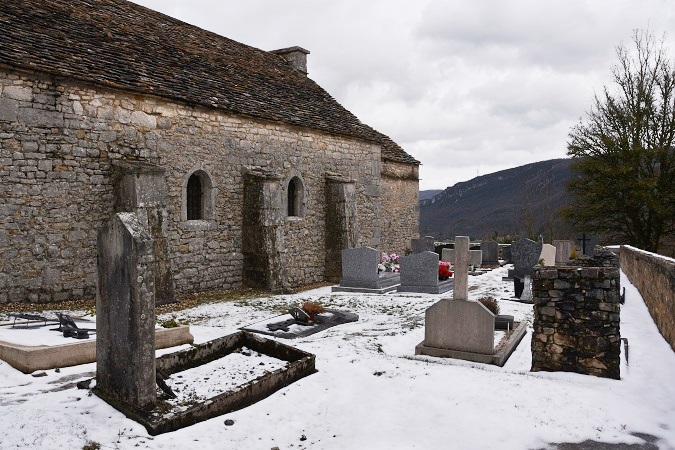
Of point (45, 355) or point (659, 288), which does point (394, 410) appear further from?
point (659, 288)

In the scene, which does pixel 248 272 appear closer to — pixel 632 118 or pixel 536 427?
pixel 536 427

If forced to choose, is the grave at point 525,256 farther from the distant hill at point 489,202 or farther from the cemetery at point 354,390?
the distant hill at point 489,202

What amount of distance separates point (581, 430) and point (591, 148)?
877 inches

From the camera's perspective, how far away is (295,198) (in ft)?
52.9

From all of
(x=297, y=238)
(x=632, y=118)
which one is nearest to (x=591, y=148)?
(x=632, y=118)

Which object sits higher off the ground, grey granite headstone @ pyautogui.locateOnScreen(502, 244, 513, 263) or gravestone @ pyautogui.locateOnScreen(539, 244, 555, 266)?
gravestone @ pyautogui.locateOnScreen(539, 244, 555, 266)

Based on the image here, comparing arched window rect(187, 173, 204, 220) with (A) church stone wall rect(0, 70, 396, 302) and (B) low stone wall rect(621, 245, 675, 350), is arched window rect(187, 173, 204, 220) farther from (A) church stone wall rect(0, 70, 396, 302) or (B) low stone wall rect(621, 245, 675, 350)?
(B) low stone wall rect(621, 245, 675, 350)

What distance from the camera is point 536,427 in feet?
15.4

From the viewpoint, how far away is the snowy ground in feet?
13.7

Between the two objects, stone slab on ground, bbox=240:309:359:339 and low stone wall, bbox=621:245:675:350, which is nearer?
low stone wall, bbox=621:245:675:350

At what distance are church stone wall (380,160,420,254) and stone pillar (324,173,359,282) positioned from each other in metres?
5.31

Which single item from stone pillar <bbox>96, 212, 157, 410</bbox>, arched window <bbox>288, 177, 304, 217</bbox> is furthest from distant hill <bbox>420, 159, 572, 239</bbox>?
stone pillar <bbox>96, 212, 157, 410</bbox>

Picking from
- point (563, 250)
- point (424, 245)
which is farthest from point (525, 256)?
point (424, 245)

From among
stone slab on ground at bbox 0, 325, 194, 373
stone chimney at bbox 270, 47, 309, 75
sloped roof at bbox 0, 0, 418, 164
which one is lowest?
stone slab on ground at bbox 0, 325, 194, 373
